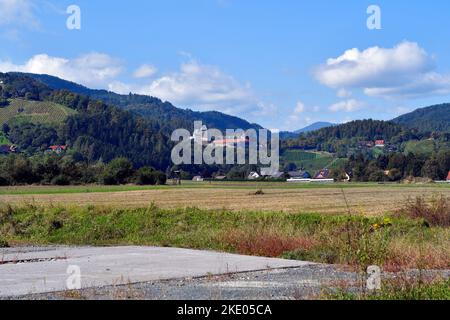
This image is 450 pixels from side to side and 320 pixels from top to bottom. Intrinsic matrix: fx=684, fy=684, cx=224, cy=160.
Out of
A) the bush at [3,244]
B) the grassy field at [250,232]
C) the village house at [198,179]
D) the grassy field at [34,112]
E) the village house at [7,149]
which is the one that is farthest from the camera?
the grassy field at [34,112]

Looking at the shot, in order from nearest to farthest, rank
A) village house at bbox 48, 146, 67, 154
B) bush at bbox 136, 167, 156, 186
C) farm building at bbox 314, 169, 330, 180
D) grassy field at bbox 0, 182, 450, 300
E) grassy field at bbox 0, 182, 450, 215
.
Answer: grassy field at bbox 0, 182, 450, 300
grassy field at bbox 0, 182, 450, 215
bush at bbox 136, 167, 156, 186
farm building at bbox 314, 169, 330, 180
village house at bbox 48, 146, 67, 154

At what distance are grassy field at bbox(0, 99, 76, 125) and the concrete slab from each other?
153m

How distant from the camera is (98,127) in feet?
556

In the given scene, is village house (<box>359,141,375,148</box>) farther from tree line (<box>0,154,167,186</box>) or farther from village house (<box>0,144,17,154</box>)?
tree line (<box>0,154,167,186</box>)

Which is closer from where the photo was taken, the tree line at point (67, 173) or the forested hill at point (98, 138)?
the tree line at point (67, 173)

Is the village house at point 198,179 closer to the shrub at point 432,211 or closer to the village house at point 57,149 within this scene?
the village house at point 57,149

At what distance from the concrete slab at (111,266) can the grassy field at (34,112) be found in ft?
502

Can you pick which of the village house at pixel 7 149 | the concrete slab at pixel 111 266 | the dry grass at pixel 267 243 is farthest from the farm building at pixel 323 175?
the concrete slab at pixel 111 266

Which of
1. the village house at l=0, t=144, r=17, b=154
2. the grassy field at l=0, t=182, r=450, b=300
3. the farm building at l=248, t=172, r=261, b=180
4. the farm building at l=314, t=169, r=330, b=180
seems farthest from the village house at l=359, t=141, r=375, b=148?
the grassy field at l=0, t=182, r=450, b=300

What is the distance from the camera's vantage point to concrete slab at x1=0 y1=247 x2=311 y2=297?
1333 cm

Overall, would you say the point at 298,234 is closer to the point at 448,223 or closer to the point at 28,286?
the point at 448,223

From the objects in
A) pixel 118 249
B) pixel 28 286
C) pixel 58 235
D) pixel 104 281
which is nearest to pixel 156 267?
pixel 104 281

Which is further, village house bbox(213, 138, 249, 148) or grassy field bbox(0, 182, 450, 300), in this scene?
village house bbox(213, 138, 249, 148)

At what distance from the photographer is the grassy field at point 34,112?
17375 centimetres
